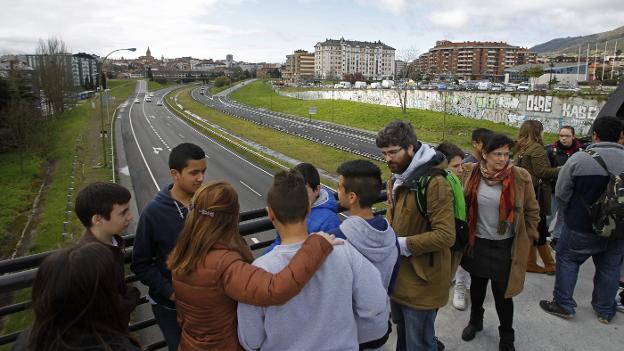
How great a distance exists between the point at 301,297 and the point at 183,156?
5.50ft

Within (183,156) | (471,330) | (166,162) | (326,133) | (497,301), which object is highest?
(183,156)

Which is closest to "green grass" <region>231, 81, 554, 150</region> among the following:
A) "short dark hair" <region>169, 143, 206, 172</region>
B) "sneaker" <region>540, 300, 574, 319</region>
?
"sneaker" <region>540, 300, 574, 319</region>

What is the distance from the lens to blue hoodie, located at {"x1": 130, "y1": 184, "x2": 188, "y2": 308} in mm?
2822

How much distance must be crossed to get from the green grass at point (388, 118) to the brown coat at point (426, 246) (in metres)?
28.4

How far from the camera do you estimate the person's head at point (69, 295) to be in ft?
5.70

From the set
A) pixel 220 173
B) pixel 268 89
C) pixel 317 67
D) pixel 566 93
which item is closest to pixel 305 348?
pixel 220 173

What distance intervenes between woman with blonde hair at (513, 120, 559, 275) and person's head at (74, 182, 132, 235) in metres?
4.63

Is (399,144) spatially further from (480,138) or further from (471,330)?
(471,330)

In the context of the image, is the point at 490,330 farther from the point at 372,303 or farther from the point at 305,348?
the point at 305,348

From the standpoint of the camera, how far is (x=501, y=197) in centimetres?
365

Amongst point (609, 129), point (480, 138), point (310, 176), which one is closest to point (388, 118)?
point (609, 129)

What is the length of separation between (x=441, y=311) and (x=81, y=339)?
11.7 ft

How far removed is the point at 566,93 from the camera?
38.4 m

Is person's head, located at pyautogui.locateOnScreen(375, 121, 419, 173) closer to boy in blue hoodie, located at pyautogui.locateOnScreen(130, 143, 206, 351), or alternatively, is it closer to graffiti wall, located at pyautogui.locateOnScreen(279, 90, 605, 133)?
boy in blue hoodie, located at pyautogui.locateOnScreen(130, 143, 206, 351)
